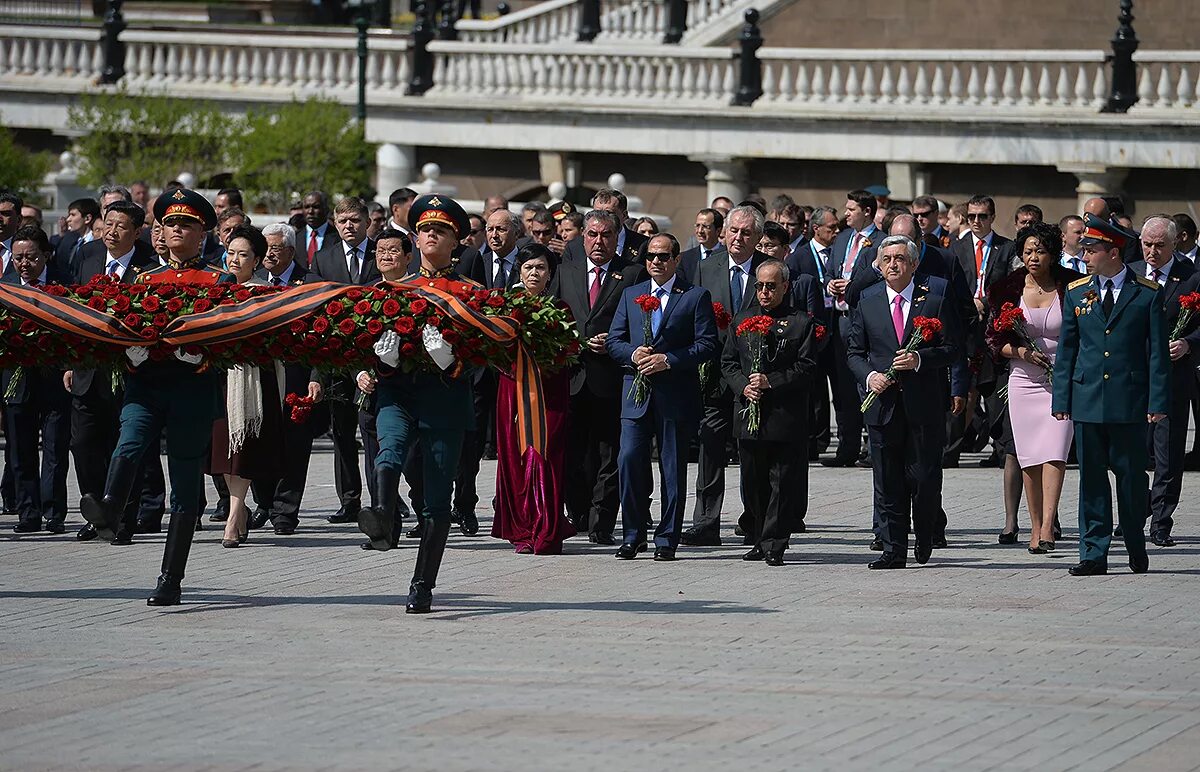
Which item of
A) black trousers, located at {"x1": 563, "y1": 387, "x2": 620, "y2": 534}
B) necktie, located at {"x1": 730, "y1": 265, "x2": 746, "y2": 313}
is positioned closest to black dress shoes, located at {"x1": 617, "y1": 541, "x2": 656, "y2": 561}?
black trousers, located at {"x1": 563, "y1": 387, "x2": 620, "y2": 534}

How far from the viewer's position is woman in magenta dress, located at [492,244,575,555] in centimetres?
1368

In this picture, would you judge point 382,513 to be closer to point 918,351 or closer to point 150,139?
point 918,351

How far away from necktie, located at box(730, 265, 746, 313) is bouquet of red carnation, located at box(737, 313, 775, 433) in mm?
1937

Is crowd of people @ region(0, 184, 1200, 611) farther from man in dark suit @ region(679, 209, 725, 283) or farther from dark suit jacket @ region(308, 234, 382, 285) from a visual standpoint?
man in dark suit @ region(679, 209, 725, 283)

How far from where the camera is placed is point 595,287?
1441 cm

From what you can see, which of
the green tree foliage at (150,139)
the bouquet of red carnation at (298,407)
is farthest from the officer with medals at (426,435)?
the green tree foliage at (150,139)

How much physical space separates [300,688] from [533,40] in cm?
2602

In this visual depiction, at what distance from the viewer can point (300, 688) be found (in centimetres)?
948

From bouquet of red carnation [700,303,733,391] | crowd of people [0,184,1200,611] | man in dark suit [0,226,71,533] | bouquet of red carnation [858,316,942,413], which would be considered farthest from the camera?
man in dark suit [0,226,71,533]

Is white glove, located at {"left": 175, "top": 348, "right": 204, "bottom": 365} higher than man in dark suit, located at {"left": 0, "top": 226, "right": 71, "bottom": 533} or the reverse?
higher

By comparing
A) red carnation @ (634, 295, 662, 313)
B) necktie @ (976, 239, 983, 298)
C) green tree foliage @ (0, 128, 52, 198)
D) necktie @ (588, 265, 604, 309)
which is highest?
green tree foliage @ (0, 128, 52, 198)

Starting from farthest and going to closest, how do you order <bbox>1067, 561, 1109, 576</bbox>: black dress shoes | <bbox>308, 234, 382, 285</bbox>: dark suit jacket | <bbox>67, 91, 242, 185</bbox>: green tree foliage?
<bbox>67, 91, 242, 185</bbox>: green tree foliage, <bbox>308, 234, 382, 285</bbox>: dark suit jacket, <bbox>1067, 561, 1109, 576</bbox>: black dress shoes

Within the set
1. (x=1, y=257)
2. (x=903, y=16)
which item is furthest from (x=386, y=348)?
(x=903, y=16)

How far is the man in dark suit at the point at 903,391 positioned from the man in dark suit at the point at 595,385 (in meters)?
1.69
